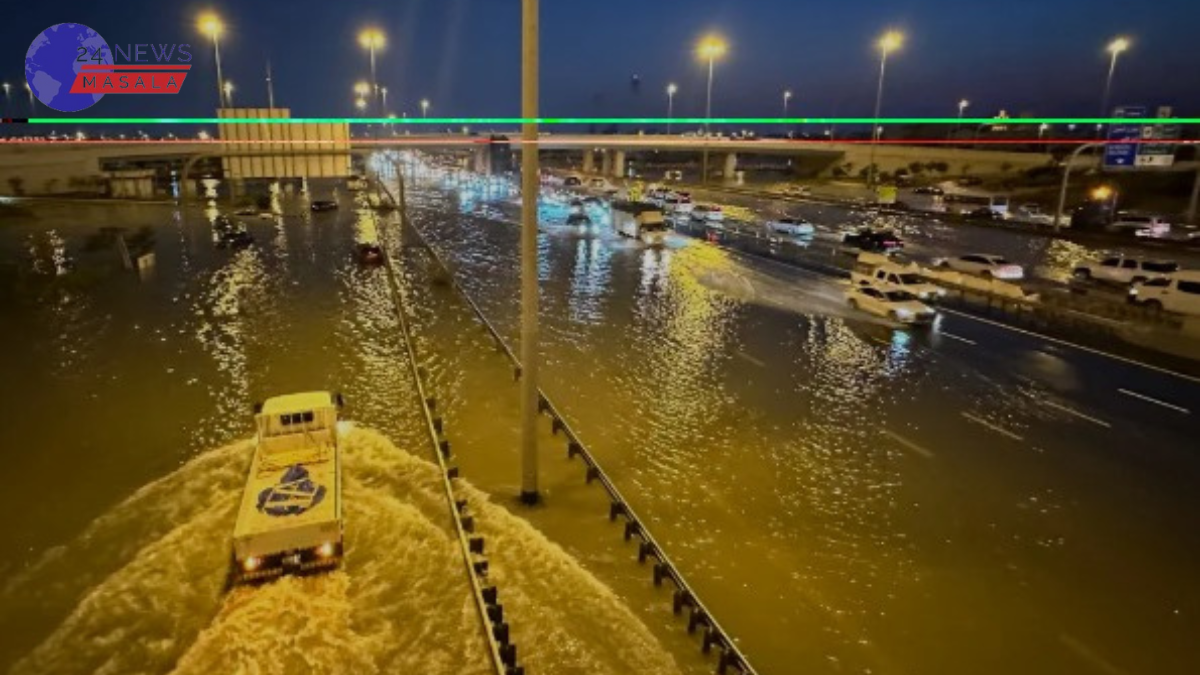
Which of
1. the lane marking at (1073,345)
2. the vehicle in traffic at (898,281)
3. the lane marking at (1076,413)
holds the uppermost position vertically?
the vehicle in traffic at (898,281)

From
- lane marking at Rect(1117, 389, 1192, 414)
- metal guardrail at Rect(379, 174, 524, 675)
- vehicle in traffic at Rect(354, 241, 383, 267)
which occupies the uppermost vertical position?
Answer: vehicle in traffic at Rect(354, 241, 383, 267)

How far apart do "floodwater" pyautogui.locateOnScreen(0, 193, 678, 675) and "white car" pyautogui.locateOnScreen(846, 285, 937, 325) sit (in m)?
19.9

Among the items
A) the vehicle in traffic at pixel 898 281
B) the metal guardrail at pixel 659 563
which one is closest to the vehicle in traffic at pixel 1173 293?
the vehicle in traffic at pixel 898 281

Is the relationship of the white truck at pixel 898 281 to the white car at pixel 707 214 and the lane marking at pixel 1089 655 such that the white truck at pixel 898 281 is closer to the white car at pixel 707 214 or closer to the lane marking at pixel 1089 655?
the lane marking at pixel 1089 655

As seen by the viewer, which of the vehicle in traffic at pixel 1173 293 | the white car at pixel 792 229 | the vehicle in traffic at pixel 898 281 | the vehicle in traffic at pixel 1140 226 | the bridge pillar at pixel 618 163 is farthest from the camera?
the bridge pillar at pixel 618 163

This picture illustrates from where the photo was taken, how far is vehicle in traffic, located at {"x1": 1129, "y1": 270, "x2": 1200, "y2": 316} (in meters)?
29.5

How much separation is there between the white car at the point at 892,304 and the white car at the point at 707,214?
31446 mm

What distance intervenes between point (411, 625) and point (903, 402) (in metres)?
15.8

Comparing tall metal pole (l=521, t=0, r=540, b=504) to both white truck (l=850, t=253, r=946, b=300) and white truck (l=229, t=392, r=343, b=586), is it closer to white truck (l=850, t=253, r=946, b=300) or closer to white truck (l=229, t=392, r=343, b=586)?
white truck (l=229, t=392, r=343, b=586)

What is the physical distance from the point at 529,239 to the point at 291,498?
20.5 ft

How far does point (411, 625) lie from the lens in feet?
37.7

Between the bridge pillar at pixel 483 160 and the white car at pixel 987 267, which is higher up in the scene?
the bridge pillar at pixel 483 160

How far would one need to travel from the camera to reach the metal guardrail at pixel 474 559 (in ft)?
34.1

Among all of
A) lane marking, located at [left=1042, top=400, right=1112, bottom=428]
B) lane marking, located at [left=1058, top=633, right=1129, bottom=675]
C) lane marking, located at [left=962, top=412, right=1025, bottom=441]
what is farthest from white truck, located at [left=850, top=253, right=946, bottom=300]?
lane marking, located at [left=1058, top=633, right=1129, bottom=675]
